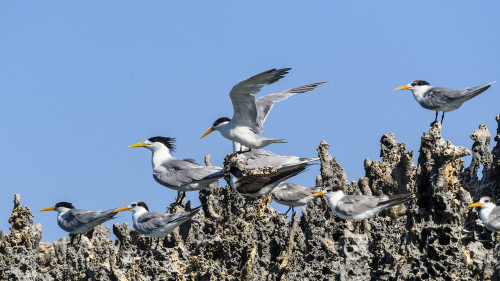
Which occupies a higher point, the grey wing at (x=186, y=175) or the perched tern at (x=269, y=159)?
the perched tern at (x=269, y=159)

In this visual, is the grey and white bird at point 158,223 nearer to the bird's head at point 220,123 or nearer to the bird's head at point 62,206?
the bird's head at point 220,123

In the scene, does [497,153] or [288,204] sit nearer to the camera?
[497,153]

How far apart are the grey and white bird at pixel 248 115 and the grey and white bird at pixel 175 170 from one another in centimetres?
86

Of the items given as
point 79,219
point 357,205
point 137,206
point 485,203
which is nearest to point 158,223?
point 137,206

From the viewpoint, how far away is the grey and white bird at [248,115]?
20.9 metres

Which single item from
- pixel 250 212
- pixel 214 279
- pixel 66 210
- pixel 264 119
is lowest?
pixel 214 279

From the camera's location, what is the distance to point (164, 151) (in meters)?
26.0

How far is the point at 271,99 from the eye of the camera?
26812 mm

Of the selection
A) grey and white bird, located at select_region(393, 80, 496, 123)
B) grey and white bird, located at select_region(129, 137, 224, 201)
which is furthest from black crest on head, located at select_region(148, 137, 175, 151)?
grey and white bird, located at select_region(393, 80, 496, 123)

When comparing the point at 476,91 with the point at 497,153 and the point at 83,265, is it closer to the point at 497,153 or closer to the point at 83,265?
the point at 497,153

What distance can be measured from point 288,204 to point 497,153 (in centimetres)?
714

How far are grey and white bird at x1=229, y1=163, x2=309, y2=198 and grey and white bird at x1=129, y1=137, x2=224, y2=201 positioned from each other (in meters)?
3.19

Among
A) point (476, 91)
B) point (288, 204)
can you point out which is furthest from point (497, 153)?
point (288, 204)

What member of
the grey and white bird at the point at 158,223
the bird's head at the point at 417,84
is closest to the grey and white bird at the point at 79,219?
the grey and white bird at the point at 158,223
